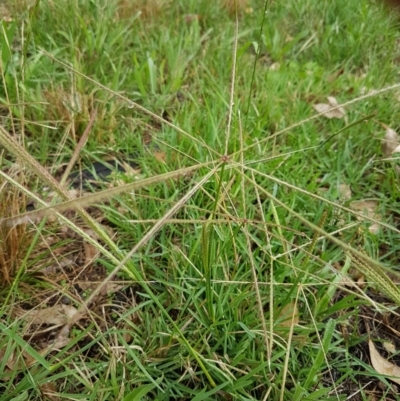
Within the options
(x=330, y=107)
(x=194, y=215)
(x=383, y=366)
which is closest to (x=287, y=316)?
(x=383, y=366)

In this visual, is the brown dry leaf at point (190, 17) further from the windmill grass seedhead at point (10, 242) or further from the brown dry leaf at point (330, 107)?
the windmill grass seedhead at point (10, 242)

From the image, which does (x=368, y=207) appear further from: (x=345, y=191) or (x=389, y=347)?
(x=389, y=347)

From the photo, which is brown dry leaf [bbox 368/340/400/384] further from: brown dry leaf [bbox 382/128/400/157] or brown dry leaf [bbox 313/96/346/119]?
brown dry leaf [bbox 313/96/346/119]

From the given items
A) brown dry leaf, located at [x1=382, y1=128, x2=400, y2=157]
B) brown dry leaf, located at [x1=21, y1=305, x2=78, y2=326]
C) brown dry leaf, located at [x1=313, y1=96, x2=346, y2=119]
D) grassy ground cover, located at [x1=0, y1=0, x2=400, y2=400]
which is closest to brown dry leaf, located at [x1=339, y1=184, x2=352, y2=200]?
grassy ground cover, located at [x1=0, y1=0, x2=400, y2=400]

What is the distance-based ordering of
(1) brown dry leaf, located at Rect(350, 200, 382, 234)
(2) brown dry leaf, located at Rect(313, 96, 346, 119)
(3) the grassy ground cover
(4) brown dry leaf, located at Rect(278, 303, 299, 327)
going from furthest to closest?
1. (2) brown dry leaf, located at Rect(313, 96, 346, 119)
2. (1) brown dry leaf, located at Rect(350, 200, 382, 234)
3. (4) brown dry leaf, located at Rect(278, 303, 299, 327)
4. (3) the grassy ground cover

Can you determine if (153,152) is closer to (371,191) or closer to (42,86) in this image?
(42,86)

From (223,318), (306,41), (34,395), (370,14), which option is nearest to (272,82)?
(306,41)

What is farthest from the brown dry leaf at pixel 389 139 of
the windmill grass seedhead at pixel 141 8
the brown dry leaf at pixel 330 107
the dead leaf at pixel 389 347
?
the windmill grass seedhead at pixel 141 8

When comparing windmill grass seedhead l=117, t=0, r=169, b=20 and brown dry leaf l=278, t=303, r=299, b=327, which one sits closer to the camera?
brown dry leaf l=278, t=303, r=299, b=327
